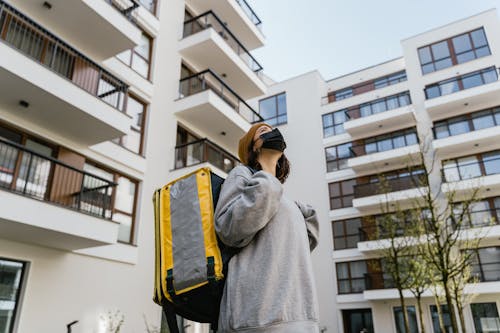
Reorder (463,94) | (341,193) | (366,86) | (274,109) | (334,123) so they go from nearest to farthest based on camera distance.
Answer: (463,94)
(341,193)
(334,123)
(366,86)
(274,109)

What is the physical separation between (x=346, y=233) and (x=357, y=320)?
507cm

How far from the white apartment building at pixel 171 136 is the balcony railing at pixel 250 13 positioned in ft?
0.88

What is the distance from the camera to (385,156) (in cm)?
2477

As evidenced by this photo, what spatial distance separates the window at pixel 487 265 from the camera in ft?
68.6

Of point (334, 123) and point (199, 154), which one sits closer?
point (199, 154)

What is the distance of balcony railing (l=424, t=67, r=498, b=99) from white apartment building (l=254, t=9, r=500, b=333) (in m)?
0.06

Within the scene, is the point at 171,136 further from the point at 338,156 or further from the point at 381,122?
the point at 381,122

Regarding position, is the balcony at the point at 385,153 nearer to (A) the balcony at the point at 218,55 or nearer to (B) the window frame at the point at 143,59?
(A) the balcony at the point at 218,55

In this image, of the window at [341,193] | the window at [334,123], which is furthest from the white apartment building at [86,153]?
the window at [334,123]

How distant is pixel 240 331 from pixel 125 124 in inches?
376

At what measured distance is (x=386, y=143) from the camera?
1011 inches

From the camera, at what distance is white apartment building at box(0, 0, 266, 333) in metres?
8.36

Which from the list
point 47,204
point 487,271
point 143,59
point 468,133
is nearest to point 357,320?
point 487,271

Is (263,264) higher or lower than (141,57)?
lower
